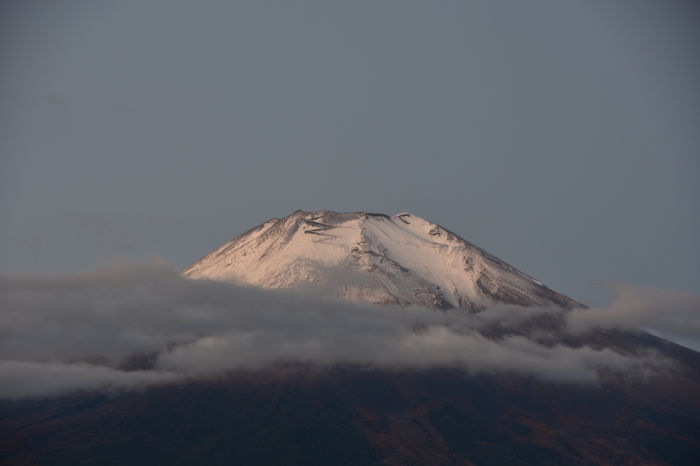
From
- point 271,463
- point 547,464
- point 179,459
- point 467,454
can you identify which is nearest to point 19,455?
point 179,459

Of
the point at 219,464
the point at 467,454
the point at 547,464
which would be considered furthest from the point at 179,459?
the point at 547,464

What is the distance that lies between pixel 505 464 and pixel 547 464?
27.8 feet

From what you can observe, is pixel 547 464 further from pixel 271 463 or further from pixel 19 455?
pixel 19 455

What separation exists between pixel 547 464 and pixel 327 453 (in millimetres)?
39952

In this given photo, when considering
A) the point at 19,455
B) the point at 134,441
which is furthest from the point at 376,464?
the point at 19,455

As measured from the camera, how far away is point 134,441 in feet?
655

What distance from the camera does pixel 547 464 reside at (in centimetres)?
19925

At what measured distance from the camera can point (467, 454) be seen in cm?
19925

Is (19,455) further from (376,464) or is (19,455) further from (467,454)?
(467,454)

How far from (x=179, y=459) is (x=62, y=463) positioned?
65.9 feet

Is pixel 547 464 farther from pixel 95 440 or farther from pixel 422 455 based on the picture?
pixel 95 440

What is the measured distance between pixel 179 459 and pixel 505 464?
58073 millimetres

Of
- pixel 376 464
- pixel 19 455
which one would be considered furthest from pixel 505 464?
pixel 19 455

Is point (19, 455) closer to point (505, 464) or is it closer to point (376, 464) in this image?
point (376, 464)
